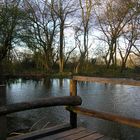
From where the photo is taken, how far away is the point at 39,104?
13.0 feet

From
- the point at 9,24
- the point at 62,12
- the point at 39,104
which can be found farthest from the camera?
the point at 62,12

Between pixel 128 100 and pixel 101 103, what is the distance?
1.54 meters

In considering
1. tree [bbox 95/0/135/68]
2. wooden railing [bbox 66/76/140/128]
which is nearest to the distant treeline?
tree [bbox 95/0/135/68]

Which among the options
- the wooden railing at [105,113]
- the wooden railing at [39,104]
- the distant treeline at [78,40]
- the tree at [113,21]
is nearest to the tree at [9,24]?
the distant treeline at [78,40]

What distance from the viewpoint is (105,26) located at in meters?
31.7

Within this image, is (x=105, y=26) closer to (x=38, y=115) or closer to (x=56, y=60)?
(x=56, y=60)

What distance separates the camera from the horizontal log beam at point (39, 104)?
11.3 feet

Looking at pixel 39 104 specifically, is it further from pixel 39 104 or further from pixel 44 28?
pixel 44 28

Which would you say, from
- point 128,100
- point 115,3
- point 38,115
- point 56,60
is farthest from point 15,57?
point 38,115

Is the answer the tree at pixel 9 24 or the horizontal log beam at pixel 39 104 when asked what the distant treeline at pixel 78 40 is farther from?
the horizontal log beam at pixel 39 104

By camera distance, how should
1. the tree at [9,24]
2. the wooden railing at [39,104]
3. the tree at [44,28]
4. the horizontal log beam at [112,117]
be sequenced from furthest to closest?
the tree at [44,28] → the tree at [9,24] → the horizontal log beam at [112,117] → the wooden railing at [39,104]

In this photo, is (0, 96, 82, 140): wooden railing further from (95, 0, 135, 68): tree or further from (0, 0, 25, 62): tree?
(95, 0, 135, 68): tree

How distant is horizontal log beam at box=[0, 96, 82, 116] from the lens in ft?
11.3

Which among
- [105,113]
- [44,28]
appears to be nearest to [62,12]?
[44,28]
